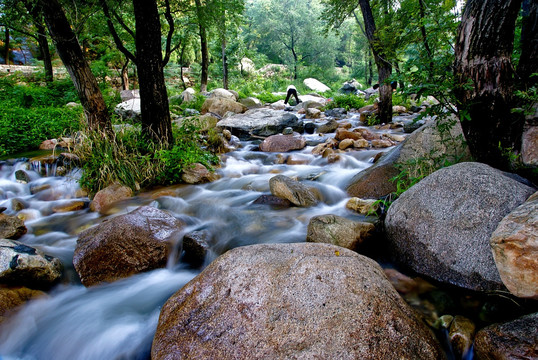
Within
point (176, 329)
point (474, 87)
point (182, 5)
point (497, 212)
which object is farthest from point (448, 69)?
point (182, 5)

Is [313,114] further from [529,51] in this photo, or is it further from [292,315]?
[292,315]

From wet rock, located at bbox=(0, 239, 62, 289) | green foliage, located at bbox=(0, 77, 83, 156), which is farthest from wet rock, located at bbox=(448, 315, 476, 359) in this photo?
green foliage, located at bbox=(0, 77, 83, 156)

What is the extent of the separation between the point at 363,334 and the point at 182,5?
31.1ft

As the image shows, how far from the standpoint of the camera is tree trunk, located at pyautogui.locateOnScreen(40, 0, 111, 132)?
5.94 m

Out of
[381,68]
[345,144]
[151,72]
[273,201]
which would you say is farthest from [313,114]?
[273,201]

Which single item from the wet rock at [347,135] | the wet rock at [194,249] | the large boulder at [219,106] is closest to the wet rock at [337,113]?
the large boulder at [219,106]

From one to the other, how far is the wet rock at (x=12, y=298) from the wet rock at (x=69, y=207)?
2568 mm

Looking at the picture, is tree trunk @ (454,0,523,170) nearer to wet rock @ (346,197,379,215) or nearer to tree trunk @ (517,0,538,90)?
tree trunk @ (517,0,538,90)

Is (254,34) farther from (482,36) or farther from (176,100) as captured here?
(482,36)

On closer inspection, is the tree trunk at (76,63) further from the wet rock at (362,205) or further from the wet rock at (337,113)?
the wet rock at (337,113)

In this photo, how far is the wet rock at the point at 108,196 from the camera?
4972 mm

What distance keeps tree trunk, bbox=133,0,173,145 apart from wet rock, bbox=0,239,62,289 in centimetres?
343

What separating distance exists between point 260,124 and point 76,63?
590 cm

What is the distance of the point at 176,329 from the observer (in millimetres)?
1990
